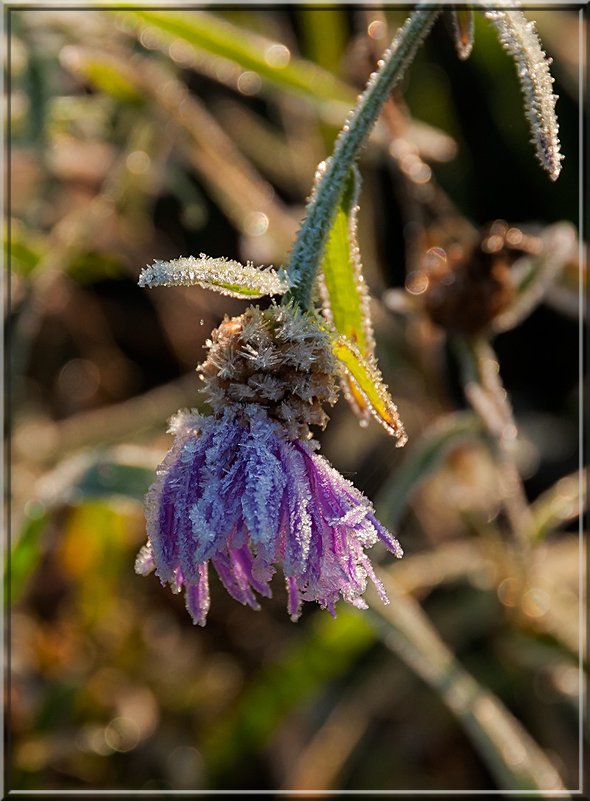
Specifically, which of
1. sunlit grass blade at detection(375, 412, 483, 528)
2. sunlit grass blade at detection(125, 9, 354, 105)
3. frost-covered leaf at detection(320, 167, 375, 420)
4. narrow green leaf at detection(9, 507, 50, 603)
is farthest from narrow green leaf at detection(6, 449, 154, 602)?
sunlit grass blade at detection(125, 9, 354, 105)

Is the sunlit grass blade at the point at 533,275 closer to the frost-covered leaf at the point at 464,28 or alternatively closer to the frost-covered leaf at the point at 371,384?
the frost-covered leaf at the point at 464,28

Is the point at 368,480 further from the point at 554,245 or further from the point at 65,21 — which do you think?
the point at 65,21

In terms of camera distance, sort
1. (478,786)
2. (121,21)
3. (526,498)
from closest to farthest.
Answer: (121,21), (478,786), (526,498)

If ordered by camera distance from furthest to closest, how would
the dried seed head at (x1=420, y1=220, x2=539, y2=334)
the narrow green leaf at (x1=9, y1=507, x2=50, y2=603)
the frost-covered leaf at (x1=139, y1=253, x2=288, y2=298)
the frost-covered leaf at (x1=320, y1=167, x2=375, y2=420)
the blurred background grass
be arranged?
the blurred background grass < the narrow green leaf at (x1=9, y1=507, x2=50, y2=603) < the dried seed head at (x1=420, y1=220, x2=539, y2=334) < the frost-covered leaf at (x1=320, y1=167, x2=375, y2=420) < the frost-covered leaf at (x1=139, y1=253, x2=288, y2=298)

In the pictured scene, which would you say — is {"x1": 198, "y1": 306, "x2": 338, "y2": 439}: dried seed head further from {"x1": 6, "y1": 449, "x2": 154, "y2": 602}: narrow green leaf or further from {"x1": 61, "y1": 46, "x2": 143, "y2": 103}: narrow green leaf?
{"x1": 61, "y1": 46, "x2": 143, "y2": 103}: narrow green leaf

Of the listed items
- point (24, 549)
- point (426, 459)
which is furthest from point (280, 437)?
point (24, 549)

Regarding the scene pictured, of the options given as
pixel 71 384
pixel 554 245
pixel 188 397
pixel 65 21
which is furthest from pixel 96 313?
pixel 554 245
